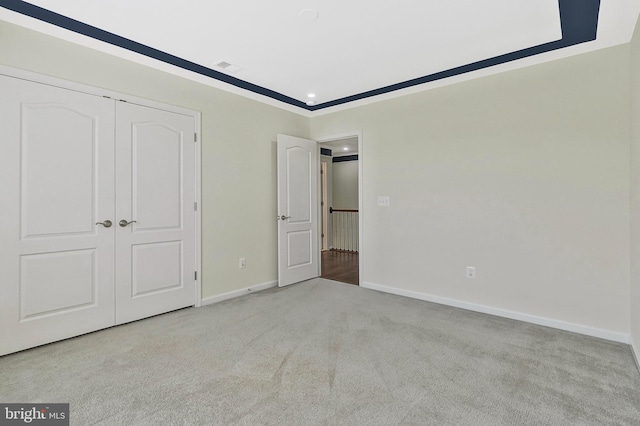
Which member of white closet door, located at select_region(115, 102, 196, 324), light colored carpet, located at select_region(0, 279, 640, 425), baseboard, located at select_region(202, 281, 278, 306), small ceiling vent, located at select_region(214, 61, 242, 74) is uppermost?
small ceiling vent, located at select_region(214, 61, 242, 74)

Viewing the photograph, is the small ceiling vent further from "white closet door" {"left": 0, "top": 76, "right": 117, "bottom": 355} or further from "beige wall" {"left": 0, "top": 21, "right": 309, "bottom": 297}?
"white closet door" {"left": 0, "top": 76, "right": 117, "bottom": 355}

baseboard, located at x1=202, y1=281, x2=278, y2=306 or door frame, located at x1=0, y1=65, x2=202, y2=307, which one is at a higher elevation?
door frame, located at x1=0, y1=65, x2=202, y2=307

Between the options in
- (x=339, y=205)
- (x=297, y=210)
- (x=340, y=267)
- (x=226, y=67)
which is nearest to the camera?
(x=226, y=67)

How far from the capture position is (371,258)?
14.4 feet

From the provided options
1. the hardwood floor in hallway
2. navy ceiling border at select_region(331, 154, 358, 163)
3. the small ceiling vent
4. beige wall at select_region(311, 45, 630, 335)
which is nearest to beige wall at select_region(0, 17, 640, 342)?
beige wall at select_region(311, 45, 630, 335)

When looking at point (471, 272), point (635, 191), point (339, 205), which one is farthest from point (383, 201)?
point (339, 205)

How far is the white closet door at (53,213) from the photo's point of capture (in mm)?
2465

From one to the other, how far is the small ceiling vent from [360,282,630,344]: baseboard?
310 cm

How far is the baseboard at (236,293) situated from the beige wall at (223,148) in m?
0.05

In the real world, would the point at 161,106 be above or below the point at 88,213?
above

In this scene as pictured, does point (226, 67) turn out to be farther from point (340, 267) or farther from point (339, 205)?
point (339, 205)

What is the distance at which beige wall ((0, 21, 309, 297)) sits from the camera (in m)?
2.77

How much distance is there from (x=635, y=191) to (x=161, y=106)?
13.5ft

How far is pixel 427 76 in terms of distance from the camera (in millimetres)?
3717
